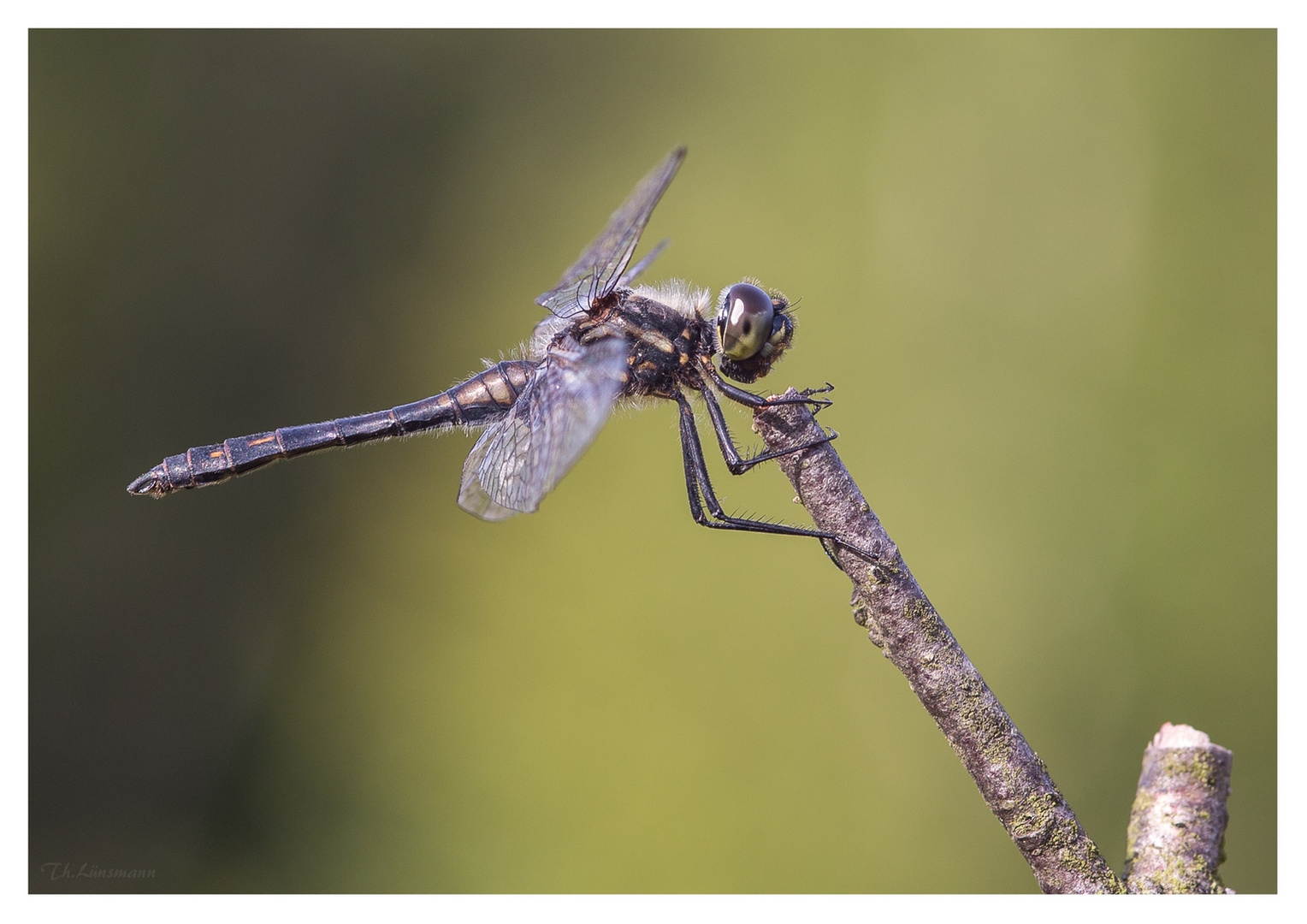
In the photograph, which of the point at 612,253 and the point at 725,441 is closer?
the point at 725,441

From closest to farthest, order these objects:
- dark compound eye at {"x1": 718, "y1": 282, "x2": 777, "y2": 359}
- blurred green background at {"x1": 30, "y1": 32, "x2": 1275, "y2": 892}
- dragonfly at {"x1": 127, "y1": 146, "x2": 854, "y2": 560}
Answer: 1. dragonfly at {"x1": 127, "y1": 146, "x2": 854, "y2": 560}
2. dark compound eye at {"x1": 718, "y1": 282, "x2": 777, "y2": 359}
3. blurred green background at {"x1": 30, "y1": 32, "x2": 1275, "y2": 892}

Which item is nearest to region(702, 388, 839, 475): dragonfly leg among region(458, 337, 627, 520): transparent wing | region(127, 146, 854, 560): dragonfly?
region(127, 146, 854, 560): dragonfly

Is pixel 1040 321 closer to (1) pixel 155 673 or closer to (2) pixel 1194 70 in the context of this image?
(2) pixel 1194 70

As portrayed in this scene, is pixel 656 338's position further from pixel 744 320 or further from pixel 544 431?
pixel 544 431

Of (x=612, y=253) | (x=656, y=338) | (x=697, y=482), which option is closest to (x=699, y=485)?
(x=697, y=482)

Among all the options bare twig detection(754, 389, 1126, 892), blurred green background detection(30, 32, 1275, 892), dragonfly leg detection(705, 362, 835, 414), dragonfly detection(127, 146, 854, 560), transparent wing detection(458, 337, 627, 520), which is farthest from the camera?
blurred green background detection(30, 32, 1275, 892)

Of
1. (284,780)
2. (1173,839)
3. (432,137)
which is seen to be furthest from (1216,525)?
(284,780)

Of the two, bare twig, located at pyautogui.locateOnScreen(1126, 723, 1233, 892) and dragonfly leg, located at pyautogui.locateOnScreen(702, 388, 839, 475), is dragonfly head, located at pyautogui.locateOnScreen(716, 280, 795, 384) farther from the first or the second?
bare twig, located at pyautogui.locateOnScreen(1126, 723, 1233, 892)

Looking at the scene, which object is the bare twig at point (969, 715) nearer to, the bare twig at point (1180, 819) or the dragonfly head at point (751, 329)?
the bare twig at point (1180, 819)
